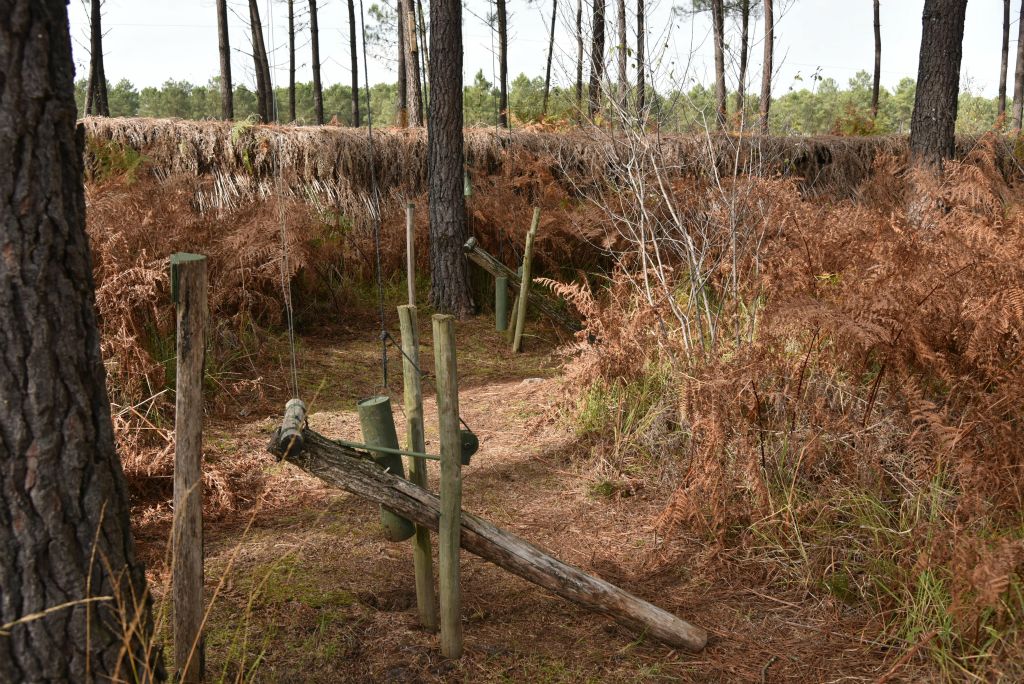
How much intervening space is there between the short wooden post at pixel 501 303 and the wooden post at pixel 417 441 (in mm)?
5462

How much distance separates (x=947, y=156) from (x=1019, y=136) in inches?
340

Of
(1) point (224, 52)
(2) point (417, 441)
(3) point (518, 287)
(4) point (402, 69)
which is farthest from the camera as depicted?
(4) point (402, 69)

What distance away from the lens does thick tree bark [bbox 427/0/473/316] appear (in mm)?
8852

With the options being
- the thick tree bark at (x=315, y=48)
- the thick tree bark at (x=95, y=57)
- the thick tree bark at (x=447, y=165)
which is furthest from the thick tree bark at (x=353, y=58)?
the thick tree bark at (x=447, y=165)

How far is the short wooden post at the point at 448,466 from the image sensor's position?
286cm

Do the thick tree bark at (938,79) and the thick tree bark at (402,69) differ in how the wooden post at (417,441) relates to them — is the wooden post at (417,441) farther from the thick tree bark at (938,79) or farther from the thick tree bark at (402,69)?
the thick tree bark at (402,69)

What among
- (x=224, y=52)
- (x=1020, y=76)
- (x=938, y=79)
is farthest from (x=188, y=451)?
(x=1020, y=76)

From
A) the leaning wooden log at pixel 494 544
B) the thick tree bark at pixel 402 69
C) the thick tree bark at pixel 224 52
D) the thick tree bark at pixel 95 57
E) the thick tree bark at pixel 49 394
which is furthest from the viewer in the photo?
the thick tree bark at pixel 224 52

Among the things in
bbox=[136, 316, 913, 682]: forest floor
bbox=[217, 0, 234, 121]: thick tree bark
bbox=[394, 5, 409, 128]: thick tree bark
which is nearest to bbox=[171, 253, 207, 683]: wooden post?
bbox=[136, 316, 913, 682]: forest floor

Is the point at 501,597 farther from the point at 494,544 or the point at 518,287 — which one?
the point at 518,287

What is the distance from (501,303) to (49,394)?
6.82m

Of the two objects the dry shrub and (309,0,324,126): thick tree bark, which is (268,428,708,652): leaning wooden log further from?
(309,0,324,126): thick tree bark

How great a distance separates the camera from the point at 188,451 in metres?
2.55

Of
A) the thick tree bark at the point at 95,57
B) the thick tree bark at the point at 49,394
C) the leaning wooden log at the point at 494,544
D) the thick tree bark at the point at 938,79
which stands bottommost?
the leaning wooden log at the point at 494,544
